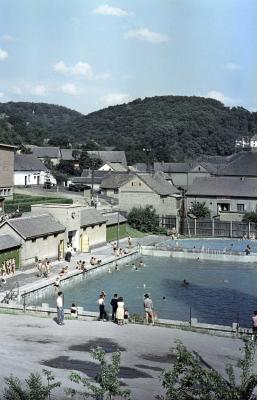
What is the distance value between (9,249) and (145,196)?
1210 inches

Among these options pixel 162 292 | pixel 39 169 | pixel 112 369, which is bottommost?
pixel 162 292

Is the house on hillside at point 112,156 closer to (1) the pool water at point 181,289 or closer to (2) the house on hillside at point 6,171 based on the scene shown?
(2) the house on hillside at point 6,171

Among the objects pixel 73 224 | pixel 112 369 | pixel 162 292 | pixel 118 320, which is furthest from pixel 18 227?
pixel 112 369

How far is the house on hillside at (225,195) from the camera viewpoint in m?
66.4

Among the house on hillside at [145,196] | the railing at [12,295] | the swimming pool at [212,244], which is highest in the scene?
the house on hillside at [145,196]

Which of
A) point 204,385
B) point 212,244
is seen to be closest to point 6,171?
point 212,244

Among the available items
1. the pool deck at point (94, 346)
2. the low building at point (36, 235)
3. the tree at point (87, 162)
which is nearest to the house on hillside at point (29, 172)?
the tree at point (87, 162)

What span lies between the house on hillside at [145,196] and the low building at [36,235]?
23324mm

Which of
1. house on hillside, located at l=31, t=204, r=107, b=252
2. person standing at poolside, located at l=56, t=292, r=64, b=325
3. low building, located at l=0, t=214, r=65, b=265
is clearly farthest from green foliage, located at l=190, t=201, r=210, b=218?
person standing at poolside, located at l=56, t=292, r=64, b=325

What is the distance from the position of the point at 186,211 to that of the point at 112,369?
58.1 meters

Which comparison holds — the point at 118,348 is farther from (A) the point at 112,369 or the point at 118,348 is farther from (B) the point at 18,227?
(B) the point at 18,227

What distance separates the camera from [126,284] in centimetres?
3619

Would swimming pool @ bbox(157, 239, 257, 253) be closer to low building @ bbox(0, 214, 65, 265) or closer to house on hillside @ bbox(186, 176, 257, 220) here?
house on hillside @ bbox(186, 176, 257, 220)

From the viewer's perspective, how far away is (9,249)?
116 feet
